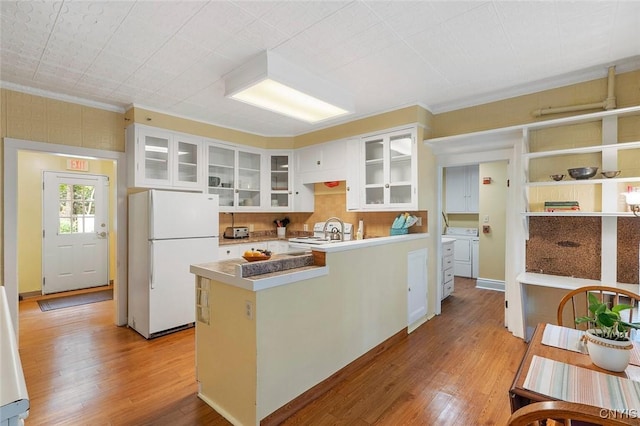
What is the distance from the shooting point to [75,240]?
5.25 m

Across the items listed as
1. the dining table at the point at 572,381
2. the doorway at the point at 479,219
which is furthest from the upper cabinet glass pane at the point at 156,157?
the doorway at the point at 479,219

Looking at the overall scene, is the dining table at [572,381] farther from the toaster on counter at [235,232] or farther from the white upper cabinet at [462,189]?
the white upper cabinet at [462,189]

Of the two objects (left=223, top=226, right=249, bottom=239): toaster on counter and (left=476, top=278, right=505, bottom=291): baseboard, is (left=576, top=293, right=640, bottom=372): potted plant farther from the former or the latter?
(left=476, top=278, right=505, bottom=291): baseboard

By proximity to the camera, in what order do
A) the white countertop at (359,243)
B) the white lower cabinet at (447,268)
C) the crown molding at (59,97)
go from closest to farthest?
the white countertop at (359,243), the crown molding at (59,97), the white lower cabinet at (447,268)

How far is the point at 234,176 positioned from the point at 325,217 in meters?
1.54

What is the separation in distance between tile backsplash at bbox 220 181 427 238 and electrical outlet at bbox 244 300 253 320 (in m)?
2.56

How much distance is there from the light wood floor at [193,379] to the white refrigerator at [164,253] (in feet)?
0.75

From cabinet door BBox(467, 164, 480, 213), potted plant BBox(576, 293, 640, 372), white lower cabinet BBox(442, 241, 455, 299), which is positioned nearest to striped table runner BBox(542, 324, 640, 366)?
potted plant BBox(576, 293, 640, 372)

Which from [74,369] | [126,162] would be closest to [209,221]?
[126,162]

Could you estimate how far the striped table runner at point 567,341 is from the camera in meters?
1.38

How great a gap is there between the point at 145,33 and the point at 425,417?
3.28m

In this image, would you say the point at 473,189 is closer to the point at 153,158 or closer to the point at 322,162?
the point at 322,162

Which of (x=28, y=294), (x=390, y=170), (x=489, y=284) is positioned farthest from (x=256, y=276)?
(x=28, y=294)

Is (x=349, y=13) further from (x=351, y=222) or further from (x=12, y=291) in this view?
(x=12, y=291)
